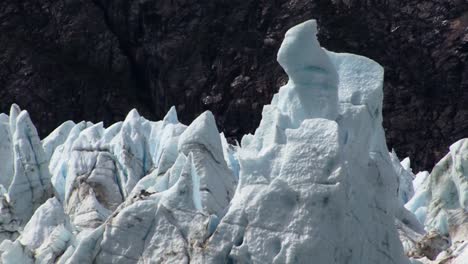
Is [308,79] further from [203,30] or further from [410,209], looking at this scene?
[203,30]

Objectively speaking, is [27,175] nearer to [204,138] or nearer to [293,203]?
[204,138]

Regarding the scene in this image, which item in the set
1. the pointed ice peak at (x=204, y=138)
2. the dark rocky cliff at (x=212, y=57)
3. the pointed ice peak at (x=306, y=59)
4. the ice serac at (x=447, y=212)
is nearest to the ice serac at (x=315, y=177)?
→ the pointed ice peak at (x=306, y=59)

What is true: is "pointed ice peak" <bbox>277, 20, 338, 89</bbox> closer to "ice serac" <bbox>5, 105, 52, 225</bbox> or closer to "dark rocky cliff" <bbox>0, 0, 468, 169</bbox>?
"ice serac" <bbox>5, 105, 52, 225</bbox>

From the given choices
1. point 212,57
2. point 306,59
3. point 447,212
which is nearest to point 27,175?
point 447,212

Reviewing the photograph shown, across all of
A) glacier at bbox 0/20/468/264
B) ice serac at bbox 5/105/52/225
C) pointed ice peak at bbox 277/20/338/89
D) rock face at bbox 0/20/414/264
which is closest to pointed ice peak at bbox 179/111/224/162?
glacier at bbox 0/20/468/264

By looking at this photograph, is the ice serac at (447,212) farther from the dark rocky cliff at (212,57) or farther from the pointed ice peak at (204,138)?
the dark rocky cliff at (212,57)

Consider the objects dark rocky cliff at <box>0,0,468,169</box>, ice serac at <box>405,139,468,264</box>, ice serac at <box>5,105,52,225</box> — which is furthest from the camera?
dark rocky cliff at <box>0,0,468,169</box>
